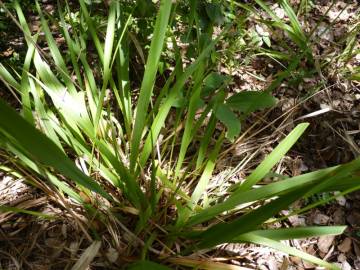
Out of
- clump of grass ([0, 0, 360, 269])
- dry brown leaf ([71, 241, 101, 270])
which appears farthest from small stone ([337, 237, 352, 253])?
dry brown leaf ([71, 241, 101, 270])

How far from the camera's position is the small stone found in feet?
3.81

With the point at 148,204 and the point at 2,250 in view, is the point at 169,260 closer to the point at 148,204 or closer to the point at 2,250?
the point at 148,204

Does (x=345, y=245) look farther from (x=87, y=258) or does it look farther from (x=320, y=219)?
(x=87, y=258)

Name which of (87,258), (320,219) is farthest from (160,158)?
(320,219)

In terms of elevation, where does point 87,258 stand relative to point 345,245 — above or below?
below

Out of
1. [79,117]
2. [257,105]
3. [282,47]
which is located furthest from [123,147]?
[282,47]

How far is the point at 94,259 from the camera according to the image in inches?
40.9

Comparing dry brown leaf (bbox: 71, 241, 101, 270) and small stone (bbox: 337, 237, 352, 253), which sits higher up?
small stone (bbox: 337, 237, 352, 253)

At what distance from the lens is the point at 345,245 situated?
1169 millimetres

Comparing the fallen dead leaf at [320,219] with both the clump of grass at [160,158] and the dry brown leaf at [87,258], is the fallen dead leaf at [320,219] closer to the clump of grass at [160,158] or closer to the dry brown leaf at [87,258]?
the clump of grass at [160,158]

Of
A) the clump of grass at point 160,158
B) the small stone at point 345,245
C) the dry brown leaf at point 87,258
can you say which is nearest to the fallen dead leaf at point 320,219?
the small stone at point 345,245

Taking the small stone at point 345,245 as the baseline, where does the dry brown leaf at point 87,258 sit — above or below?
below

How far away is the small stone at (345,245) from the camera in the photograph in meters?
1.16

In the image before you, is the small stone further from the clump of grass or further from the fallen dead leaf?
the clump of grass
